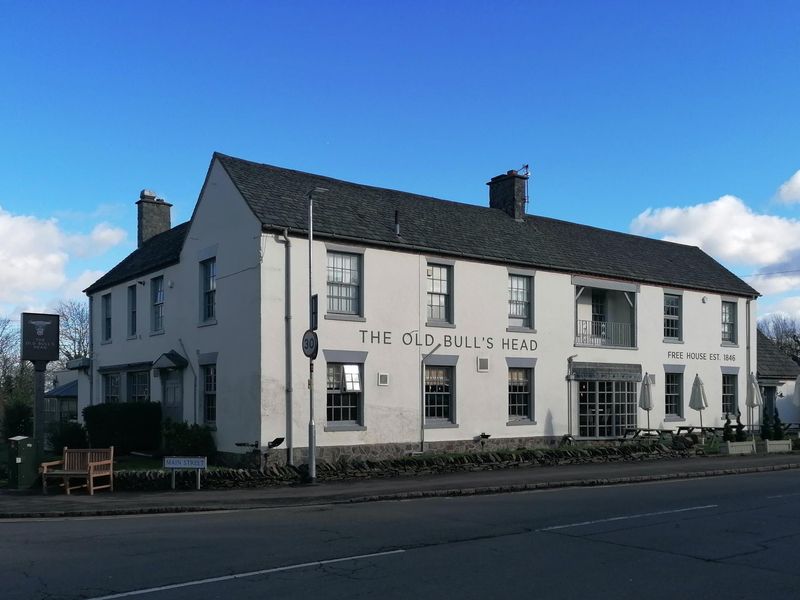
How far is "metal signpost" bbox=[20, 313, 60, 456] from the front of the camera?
744 inches

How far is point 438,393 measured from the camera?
77.4 ft

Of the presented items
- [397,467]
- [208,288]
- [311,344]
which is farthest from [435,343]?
[208,288]

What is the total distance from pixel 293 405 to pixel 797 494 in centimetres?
1172

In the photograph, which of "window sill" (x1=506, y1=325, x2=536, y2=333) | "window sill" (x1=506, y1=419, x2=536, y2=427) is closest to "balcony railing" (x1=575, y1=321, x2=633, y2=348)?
"window sill" (x1=506, y1=325, x2=536, y2=333)

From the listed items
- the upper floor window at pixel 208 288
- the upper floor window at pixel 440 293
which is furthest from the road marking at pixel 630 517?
the upper floor window at pixel 208 288

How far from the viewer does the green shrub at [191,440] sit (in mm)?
21469

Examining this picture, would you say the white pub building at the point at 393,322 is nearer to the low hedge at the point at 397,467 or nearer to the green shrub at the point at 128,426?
the green shrub at the point at 128,426

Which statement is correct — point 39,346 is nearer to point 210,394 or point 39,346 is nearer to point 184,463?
point 210,394

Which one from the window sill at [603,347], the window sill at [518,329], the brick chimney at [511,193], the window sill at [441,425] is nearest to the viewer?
the window sill at [441,425]

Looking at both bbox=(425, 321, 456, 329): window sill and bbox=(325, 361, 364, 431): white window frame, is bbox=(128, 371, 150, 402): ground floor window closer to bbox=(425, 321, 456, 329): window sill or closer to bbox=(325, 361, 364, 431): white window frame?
bbox=(325, 361, 364, 431): white window frame

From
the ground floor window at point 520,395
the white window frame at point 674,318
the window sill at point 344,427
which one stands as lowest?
the window sill at point 344,427

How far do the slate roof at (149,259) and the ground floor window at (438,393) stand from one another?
889 cm

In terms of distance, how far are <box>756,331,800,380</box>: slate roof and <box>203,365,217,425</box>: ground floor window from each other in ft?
81.7

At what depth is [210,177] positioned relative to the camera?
23500 millimetres
